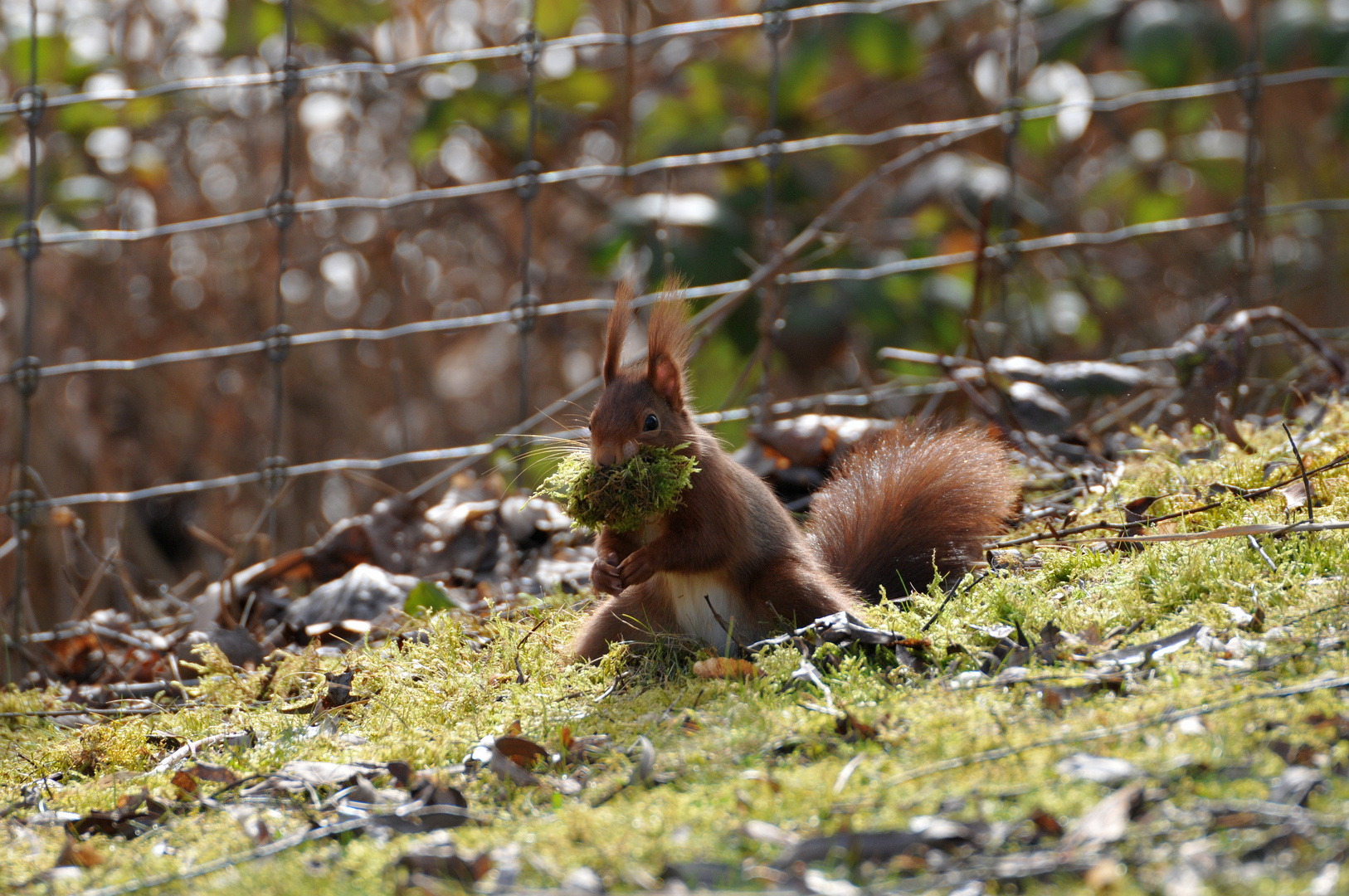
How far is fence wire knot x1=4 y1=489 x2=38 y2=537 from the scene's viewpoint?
345 cm

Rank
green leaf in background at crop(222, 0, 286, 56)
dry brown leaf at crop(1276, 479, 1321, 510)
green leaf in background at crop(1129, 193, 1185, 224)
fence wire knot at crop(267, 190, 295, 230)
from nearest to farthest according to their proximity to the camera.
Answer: dry brown leaf at crop(1276, 479, 1321, 510) → fence wire knot at crop(267, 190, 295, 230) → green leaf in background at crop(222, 0, 286, 56) → green leaf in background at crop(1129, 193, 1185, 224)

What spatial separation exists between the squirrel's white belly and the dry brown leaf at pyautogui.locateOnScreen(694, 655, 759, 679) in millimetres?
160

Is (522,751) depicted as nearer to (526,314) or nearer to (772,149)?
(526,314)

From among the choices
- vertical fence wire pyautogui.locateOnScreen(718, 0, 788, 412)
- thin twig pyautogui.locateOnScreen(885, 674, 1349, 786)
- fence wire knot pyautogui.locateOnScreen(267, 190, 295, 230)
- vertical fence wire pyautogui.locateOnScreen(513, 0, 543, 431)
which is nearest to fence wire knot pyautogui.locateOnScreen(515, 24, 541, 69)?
vertical fence wire pyautogui.locateOnScreen(513, 0, 543, 431)

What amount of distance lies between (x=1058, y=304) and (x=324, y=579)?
173 inches

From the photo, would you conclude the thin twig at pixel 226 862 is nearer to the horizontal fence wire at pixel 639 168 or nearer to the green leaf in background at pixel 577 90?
the horizontal fence wire at pixel 639 168

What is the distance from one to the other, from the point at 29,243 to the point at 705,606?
253 cm

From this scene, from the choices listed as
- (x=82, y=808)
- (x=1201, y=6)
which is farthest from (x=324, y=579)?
(x=1201, y=6)

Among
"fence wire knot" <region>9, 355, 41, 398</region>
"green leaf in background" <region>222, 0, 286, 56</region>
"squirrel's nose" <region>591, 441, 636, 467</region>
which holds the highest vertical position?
"green leaf in background" <region>222, 0, 286, 56</region>

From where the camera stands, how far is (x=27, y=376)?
140 inches

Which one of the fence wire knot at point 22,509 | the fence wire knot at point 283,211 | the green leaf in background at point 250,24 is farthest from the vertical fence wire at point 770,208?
the green leaf in background at point 250,24

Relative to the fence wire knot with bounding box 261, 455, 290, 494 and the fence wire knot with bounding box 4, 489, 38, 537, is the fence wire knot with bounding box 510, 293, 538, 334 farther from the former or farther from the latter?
the fence wire knot with bounding box 4, 489, 38, 537

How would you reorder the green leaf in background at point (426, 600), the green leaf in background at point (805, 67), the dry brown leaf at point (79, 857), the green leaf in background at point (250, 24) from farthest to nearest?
1. the green leaf in background at point (250, 24)
2. the green leaf in background at point (805, 67)
3. the green leaf in background at point (426, 600)
4. the dry brown leaf at point (79, 857)

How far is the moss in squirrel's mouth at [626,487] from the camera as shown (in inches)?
83.0
